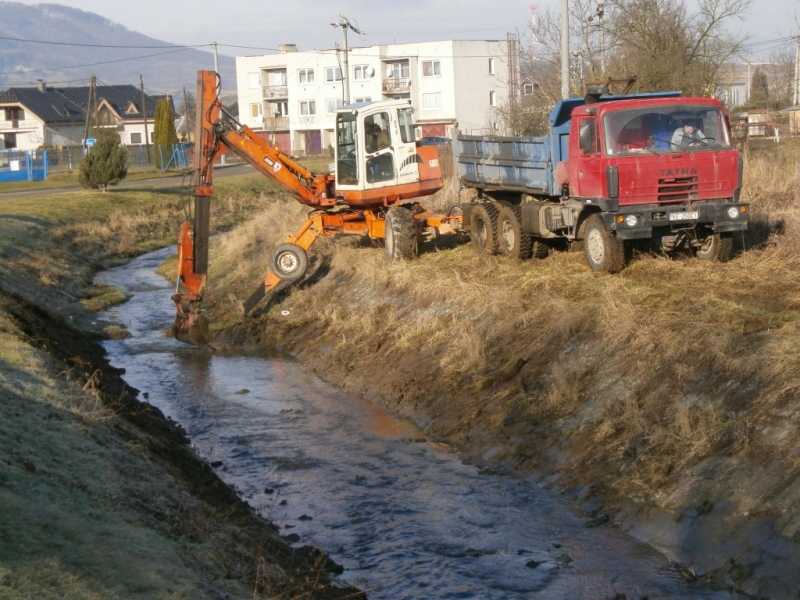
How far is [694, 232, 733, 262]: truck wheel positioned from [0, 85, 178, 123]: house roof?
75.8 m

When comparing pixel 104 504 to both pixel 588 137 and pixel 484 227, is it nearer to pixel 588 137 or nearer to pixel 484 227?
pixel 588 137

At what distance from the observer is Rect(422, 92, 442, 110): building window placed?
8188 centimetres

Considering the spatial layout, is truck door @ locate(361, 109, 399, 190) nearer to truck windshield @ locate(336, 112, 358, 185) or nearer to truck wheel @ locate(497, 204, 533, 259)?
truck windshield @ locate(336, 112, 358, 185)

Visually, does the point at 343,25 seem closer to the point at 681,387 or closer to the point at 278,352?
the point at 278,352

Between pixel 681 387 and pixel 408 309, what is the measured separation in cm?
764

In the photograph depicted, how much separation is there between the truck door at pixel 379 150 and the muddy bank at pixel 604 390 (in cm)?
196

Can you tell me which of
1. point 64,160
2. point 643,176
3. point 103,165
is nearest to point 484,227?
point 643,176

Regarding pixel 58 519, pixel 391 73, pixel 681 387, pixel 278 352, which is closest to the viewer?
pixel 58 519

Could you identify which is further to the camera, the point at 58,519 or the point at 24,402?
the point at 24,402

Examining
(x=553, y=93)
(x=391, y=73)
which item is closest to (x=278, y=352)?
(x=553, y=93)

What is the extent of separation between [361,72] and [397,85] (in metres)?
3.93

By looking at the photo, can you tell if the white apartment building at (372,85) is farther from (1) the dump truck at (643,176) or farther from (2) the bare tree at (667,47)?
(1) the dump truck at (643,176)

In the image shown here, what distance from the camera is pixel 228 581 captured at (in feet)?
24.1

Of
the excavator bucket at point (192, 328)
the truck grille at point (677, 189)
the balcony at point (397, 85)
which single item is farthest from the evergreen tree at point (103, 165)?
the balcony at point (397, 85)
